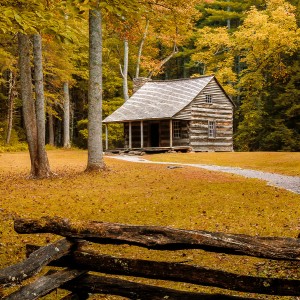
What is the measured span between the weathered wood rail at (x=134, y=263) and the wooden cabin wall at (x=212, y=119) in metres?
35.3

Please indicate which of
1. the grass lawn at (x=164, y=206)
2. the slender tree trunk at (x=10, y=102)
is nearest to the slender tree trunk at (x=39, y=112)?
the grass lawn at (x=164, y=206)

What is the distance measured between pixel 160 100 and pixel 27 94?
81.1ft

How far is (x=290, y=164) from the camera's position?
2505 cm

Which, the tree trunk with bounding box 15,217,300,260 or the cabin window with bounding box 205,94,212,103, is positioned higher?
the cabin window with bounding box 205,94,212,103

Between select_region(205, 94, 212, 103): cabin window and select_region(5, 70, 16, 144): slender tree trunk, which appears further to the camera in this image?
select_region(5, 70, 16, 144): slender tree trunk

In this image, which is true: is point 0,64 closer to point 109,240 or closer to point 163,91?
point 163,91

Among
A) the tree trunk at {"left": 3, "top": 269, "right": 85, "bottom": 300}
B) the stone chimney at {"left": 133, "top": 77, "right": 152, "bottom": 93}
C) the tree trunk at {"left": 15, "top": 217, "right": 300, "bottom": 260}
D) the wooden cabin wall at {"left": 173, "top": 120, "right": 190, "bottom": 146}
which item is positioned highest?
the stone chimney at {"left": 133, "top": 77, "right": 152, "bottom": 93}

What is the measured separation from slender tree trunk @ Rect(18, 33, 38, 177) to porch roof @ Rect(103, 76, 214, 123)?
800 inches

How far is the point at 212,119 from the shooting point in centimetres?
4222

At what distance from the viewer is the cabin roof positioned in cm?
3897

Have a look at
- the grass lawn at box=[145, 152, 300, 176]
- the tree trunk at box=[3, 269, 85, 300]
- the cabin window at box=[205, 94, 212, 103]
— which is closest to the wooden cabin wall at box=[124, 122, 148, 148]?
the cabin window at box=[205, 94, 212, 103]

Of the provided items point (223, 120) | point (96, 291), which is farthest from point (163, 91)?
point (96, 291)

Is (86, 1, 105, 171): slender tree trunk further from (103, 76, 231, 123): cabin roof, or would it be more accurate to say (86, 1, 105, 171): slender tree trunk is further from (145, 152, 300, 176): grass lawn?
(103, 76, 231, 123): cabin roof

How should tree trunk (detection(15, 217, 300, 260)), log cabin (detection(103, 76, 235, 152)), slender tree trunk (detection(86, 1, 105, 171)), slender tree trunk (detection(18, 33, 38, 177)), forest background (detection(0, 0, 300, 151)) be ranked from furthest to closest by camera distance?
forest background (detection(0, 0, 300, 151)), log cabin (detection(103, 76, 235, 152)), slender tree trunk (detection(86, 1, 105, 171)), slender tree trunk (detection(18, 33, 38, 177)), tree trunk (detection(15, 217, 300, 260))
